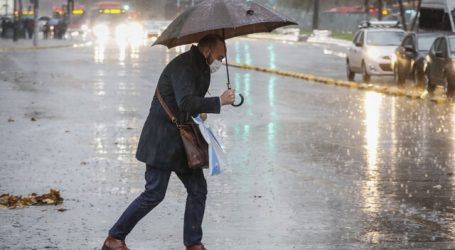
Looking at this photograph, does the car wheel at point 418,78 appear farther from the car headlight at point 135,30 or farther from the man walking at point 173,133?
the car headlight at point 135,30

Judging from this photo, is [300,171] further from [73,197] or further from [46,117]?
[46,117]

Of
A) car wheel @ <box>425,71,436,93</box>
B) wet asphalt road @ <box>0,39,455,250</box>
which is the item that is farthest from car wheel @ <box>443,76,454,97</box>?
car wheel @ <box>425,71,436,93</box>

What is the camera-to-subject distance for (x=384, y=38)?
34938 millimetres

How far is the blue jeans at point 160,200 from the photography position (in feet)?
26.5

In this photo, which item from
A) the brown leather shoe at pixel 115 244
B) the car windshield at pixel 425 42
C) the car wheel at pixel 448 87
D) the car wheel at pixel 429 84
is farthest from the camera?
the car windshield at pixel 425 42

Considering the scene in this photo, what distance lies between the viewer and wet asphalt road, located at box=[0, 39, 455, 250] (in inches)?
376

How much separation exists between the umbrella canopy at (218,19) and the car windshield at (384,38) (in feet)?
85.0

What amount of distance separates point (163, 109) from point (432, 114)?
13669mm

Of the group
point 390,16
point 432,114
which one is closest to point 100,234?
point 432,114

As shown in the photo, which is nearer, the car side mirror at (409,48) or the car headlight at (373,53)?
the car side mirror at (409,48)

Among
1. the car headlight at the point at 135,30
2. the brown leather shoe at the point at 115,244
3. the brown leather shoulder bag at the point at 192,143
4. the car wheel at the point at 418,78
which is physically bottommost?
the car headlight at the point at 135,30

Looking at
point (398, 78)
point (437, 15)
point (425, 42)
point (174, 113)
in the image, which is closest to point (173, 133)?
point (174, 113)

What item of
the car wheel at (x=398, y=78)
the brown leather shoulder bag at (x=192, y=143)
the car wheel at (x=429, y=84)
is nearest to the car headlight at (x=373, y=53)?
the car wheel at (x=398, y=78)

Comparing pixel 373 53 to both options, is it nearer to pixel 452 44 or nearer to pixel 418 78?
pixel 418 78
